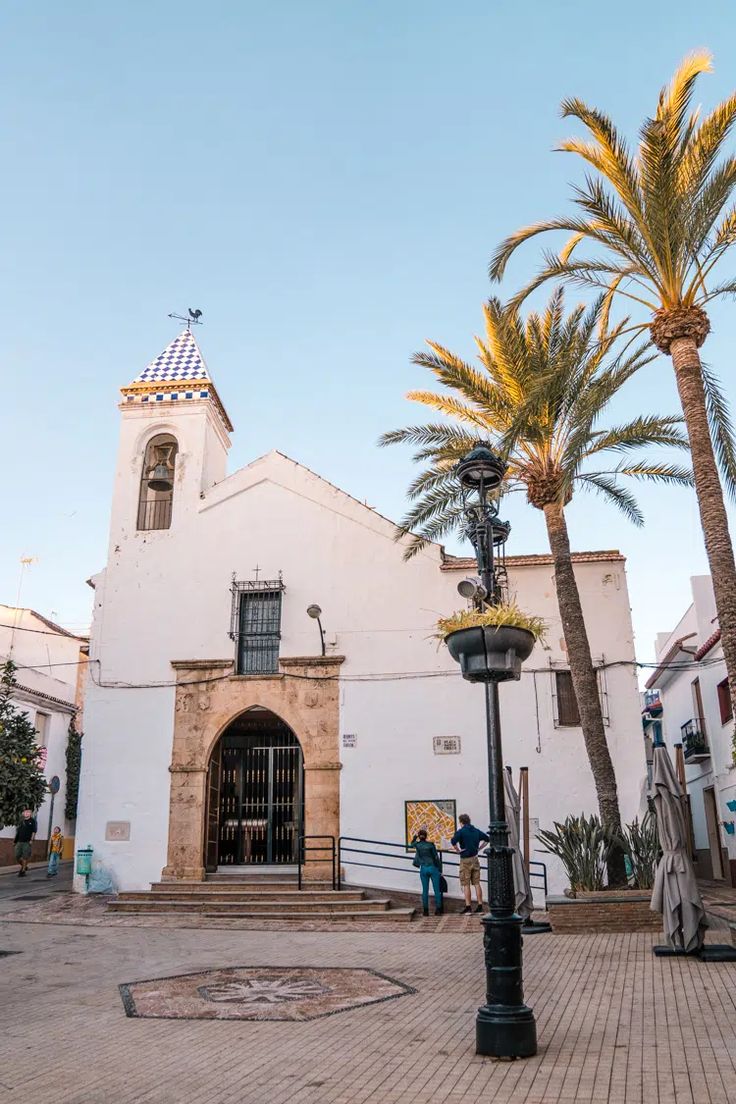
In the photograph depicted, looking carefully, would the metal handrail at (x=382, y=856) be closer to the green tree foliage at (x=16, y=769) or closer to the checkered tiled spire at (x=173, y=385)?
the green tree foliage at (x=16, y=769)

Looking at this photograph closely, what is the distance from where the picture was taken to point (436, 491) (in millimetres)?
16656

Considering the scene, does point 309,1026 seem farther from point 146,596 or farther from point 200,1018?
point 146,596

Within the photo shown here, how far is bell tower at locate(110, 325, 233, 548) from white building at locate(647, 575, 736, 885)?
1229 cm

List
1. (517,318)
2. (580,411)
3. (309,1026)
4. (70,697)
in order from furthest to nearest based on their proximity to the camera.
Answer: (70,697) < (517,318) < (580,411) < (309,1026)

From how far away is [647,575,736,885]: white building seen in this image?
76.3ft

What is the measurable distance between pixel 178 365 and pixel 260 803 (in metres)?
10.0

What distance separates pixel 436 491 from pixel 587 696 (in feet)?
15.8

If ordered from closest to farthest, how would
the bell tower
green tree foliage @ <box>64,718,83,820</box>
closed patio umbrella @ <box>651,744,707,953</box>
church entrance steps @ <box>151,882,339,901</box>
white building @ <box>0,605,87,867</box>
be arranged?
closed patio umbrella @ <box>651,744,707,953</box>, church entrance steps @ <box>151,882,339,901</box>, the bell tower, white building @ <box>0,605,87,867</box>, green tree foliage @ <box>64,718,83,820</box>

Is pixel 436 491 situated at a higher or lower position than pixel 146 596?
higher

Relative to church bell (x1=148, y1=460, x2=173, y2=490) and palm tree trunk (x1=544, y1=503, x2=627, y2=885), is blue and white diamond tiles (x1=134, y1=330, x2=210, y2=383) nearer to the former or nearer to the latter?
church bell (x1=148, y1=460, x2=173, y2=490)

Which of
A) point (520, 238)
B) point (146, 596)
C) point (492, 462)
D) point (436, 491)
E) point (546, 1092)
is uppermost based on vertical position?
point (520, 238)

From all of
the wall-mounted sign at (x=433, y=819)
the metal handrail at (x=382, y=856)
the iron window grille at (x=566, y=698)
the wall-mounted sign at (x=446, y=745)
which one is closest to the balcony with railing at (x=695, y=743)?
the iron window grille at (x=566, y=698)

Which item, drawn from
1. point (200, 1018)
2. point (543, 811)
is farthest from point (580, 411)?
point (200, 1018)

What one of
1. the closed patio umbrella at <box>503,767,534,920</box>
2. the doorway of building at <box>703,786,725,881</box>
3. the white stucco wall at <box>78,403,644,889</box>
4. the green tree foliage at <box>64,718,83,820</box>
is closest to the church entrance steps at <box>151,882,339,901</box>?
the white stucco wall at <box>78,403,644,889</box>
